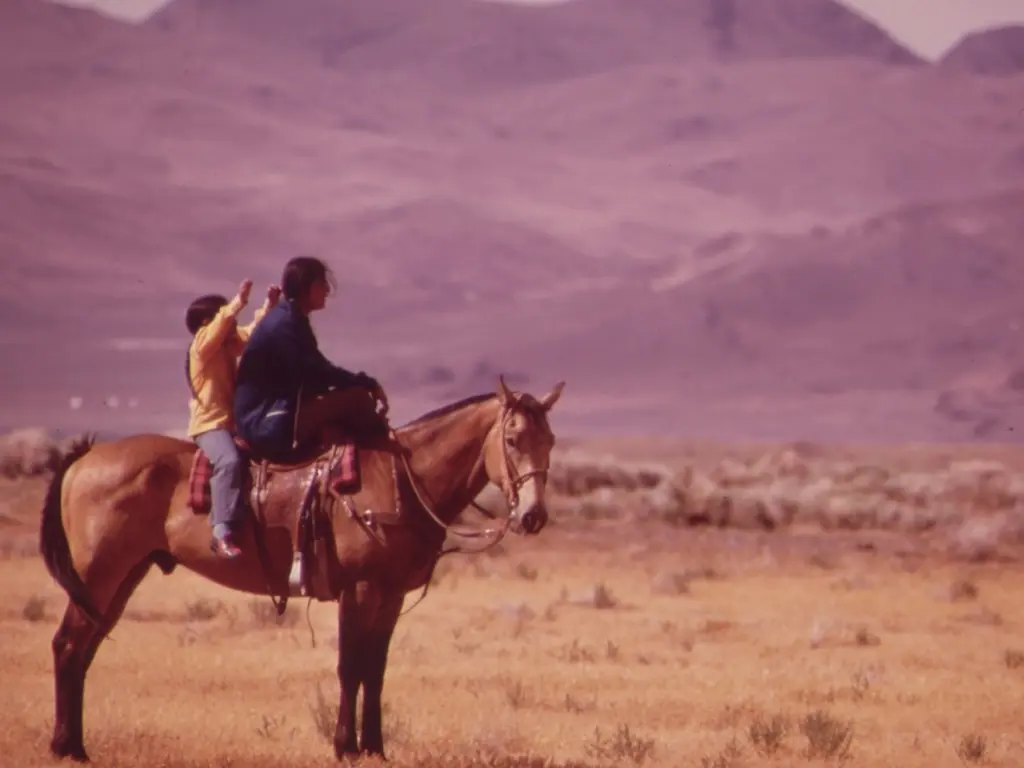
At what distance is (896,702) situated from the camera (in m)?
14.5

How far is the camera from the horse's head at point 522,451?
999 cm

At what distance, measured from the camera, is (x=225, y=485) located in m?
10.6

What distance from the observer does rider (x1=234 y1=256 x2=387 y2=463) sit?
1053cm

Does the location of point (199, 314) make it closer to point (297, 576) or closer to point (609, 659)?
point (297, 576)

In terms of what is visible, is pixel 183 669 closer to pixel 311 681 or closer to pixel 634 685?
pixel 311 681

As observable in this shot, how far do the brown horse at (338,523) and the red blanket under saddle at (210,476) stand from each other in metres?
0.08

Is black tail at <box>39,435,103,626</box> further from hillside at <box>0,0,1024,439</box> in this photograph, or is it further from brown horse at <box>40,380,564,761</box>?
hillside at <box>0,0,1024,439</box>

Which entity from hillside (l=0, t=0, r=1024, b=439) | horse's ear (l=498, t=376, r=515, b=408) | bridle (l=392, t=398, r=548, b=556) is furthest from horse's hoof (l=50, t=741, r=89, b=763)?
hillside (l=0, t=0, r=1024, b=439)

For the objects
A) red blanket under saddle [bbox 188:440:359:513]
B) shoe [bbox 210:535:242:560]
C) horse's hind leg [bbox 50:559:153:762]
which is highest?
red blanket under saddle [bbox 188:440:359:513]

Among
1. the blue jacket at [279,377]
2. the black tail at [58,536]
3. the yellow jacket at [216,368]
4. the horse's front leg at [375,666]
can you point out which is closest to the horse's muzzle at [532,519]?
the horse's front leg at [375,666]

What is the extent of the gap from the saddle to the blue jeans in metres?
0.09

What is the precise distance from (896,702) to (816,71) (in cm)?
7432

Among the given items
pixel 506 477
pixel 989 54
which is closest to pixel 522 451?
pixel 506 477

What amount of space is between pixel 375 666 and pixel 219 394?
1768mm
